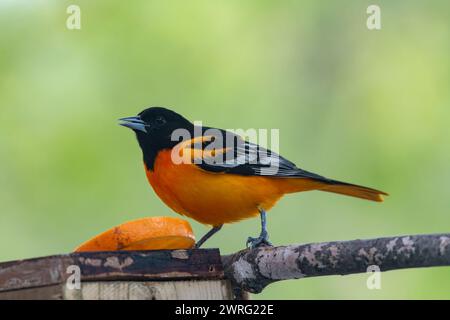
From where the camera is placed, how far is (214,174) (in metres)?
4.99

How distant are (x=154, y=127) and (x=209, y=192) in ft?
2.64

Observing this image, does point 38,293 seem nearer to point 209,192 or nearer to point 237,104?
point 209,192

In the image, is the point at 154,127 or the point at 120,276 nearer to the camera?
the point at 120,276

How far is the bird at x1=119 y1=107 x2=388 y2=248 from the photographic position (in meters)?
4.94

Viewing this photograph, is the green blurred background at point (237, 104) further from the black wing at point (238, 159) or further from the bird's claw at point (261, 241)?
the bird's claw at point (261, 241)

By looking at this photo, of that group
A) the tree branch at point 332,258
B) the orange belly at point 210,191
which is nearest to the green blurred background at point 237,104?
the orange belly at point 210,191

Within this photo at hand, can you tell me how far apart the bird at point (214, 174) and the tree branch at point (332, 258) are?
0.79 m

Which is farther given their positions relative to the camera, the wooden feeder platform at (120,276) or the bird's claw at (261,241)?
the bird's claw at (261,241)

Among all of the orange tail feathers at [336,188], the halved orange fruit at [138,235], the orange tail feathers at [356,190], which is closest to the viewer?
the halved orange fruit at [138,235]

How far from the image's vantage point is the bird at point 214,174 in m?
4.94

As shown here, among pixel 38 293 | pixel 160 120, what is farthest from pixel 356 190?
pixel 38 293

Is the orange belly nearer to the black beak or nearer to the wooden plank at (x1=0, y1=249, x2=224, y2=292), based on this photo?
the black beak

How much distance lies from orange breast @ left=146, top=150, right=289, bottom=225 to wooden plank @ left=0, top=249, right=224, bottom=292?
1008 mm

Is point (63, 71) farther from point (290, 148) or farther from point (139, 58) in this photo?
point (290, 148)
